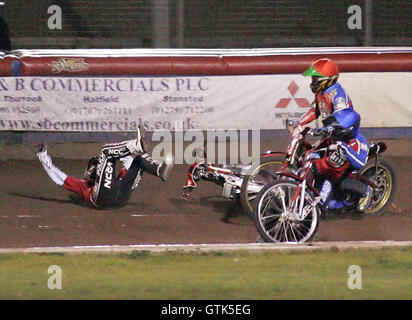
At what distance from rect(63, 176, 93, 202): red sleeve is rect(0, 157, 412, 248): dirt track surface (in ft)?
0.54

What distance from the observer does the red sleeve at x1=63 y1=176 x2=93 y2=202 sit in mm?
10352

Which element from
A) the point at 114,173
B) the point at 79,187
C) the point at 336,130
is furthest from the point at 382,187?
the point at 79,187

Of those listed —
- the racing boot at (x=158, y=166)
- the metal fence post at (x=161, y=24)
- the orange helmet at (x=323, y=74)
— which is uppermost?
the metal fence post at (x=161, y=24)

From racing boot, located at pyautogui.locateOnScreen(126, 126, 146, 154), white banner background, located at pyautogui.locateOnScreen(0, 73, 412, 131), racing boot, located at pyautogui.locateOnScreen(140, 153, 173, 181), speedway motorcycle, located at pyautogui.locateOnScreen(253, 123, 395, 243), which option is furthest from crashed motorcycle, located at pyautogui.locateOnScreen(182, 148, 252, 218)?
white banner background, located at pyautogui.locateOnScreen(0, 73, 412, 131)

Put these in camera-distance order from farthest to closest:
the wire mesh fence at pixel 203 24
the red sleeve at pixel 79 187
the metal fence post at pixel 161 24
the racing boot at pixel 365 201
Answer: the wire mesh fence at pixel 203 24
the metal fence post at pixel 161 24
the red sleeve at pixel 79 187
the racing boot at pixel 365 201

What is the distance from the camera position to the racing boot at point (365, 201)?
9.55 m

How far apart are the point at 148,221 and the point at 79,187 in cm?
109

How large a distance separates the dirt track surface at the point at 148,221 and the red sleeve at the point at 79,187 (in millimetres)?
164

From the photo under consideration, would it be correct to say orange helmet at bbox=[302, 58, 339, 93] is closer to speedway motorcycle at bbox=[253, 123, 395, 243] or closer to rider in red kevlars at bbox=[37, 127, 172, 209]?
speedway motorcycle at bbox=[253, 123, 395, 243]

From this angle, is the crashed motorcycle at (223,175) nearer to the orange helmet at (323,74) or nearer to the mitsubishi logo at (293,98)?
the orange helmet at (323,74)

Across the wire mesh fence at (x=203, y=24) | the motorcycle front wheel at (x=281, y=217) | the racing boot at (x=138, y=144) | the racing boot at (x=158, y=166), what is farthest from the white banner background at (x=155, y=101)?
the wire mesh fence at (x=203, y=24)

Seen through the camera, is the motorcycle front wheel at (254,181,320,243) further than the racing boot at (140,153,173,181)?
No

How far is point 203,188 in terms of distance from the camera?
11625mm

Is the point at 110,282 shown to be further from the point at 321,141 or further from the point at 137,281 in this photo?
the point at 321,141
